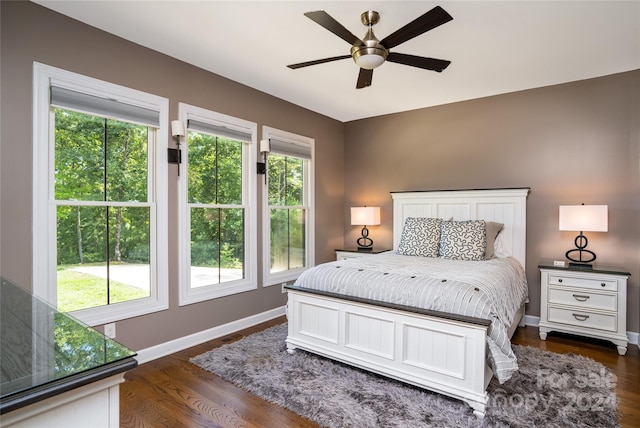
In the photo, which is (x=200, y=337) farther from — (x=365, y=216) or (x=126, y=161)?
(x=365, y=216)

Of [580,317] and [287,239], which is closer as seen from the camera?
[580,317]

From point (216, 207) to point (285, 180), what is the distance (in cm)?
112

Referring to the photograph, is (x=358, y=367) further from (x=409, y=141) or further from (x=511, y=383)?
(x=409, y=141)

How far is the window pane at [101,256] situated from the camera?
2.49 meters

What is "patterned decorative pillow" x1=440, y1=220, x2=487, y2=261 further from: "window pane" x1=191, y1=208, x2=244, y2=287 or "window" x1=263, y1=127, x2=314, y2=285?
"window pane" x1=191, y1=208, x2=244, y2=287

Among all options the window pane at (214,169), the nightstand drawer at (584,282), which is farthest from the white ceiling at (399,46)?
the nightstand drawer at (584,282)

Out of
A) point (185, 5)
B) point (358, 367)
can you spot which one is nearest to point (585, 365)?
point (358, 367)

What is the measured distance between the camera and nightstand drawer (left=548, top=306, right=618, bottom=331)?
3.12 m

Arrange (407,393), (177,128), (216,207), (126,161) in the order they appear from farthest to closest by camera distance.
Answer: (216,207) < (177,128) < (126,161) < (407,393)

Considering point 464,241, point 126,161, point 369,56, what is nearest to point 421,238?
point 464,241

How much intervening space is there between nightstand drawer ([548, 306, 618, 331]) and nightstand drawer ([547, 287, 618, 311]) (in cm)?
7

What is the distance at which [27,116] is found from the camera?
89.0 inches

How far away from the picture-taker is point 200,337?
3.28 m

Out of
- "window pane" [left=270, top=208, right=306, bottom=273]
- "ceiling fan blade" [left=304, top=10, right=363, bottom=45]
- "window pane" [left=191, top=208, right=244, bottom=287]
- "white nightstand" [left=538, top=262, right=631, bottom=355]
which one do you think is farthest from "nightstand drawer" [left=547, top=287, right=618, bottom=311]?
A: "window pane" [left=191, top=208, right=244, bottom=287]
